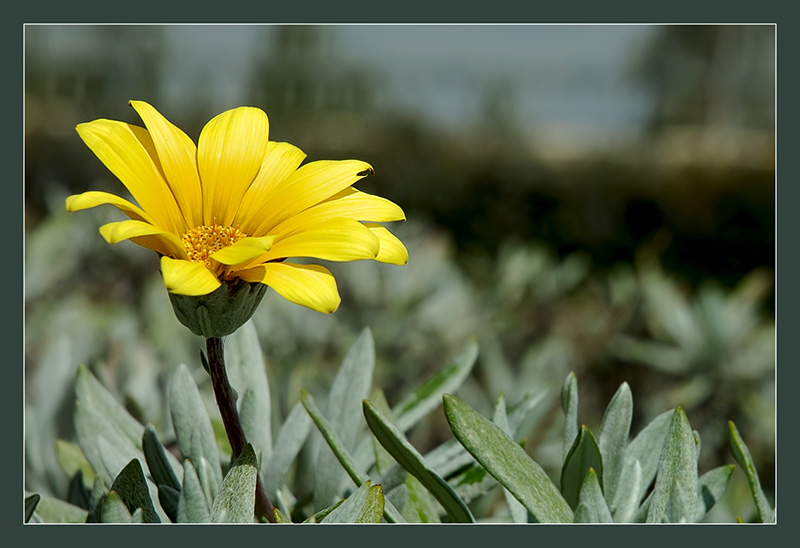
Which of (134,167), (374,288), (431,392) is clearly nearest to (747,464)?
(431,392)

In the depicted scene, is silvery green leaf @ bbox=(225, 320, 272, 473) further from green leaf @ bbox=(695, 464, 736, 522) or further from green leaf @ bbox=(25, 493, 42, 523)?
green leaf @ bbox=(695, 464, 736, 522)

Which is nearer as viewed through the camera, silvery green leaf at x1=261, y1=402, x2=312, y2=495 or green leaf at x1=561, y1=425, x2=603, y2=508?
green leaf at x1=561, y1=425, x2=603, y2=508

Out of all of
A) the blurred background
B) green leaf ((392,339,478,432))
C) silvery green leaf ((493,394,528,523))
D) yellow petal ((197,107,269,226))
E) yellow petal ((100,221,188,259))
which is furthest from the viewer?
the blurred background

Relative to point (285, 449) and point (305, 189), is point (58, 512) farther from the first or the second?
point (305, 189)

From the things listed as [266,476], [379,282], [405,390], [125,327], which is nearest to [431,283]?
[379,282]

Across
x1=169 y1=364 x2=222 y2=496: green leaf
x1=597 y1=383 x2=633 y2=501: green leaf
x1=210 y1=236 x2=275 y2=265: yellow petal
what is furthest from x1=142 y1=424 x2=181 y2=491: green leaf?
x1=597 y1=383 x2=633 y2=501: green leaf

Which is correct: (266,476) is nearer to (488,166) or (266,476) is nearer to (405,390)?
(405,390)
